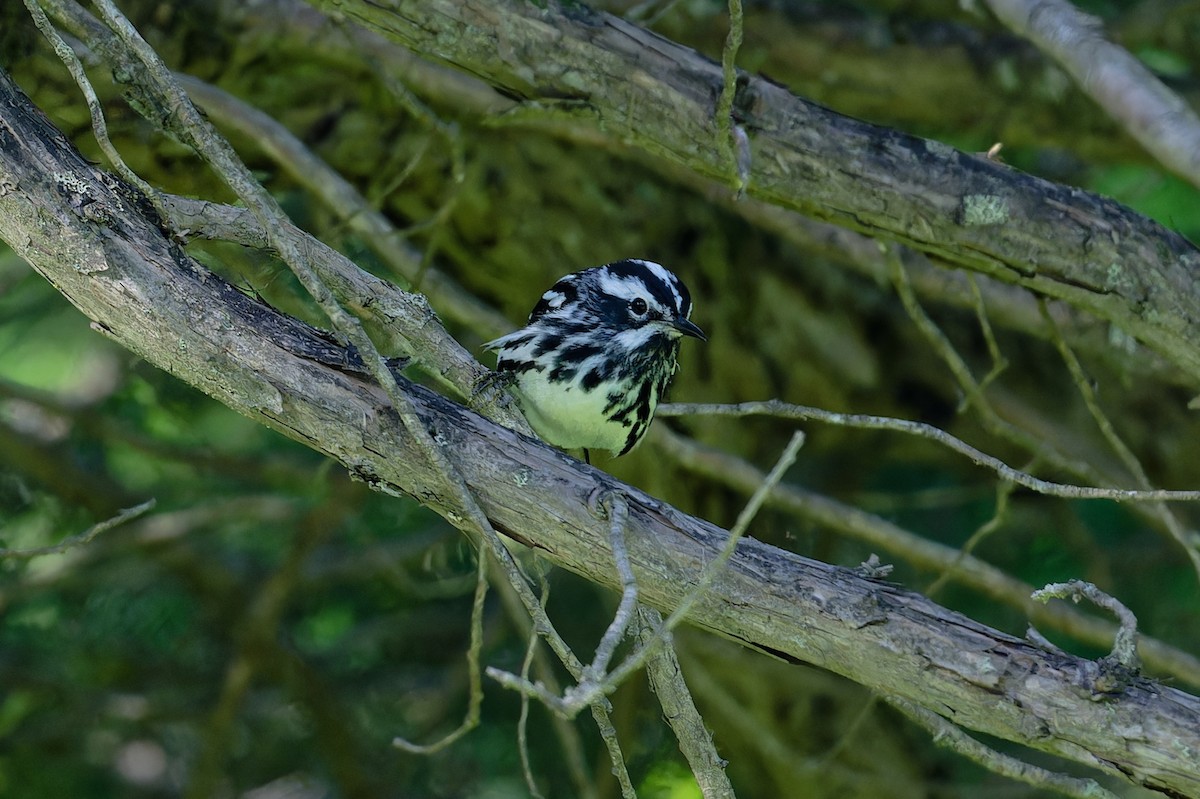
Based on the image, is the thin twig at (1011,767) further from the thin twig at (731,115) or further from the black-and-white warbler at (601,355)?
the thin twig at (731,115)

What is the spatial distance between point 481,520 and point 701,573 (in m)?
0.44

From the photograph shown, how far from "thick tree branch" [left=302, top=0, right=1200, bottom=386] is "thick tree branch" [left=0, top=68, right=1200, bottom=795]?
110cm

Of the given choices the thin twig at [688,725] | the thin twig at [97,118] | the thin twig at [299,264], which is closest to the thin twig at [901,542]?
the thin twig at [688,725]

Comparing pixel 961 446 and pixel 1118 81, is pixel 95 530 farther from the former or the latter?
pixel 1118 81

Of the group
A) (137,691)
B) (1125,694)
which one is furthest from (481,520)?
(137,691)

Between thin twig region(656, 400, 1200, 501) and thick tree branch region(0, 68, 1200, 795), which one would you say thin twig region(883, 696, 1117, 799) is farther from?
thin twig region(656, 400, 1200, 501)

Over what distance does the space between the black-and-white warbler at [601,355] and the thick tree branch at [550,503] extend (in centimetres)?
90

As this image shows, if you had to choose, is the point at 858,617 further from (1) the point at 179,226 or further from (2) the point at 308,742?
(2) the point at 308,742

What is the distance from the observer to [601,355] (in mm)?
3619

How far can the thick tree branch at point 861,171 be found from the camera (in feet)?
10.8

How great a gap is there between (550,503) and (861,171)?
4.50ft

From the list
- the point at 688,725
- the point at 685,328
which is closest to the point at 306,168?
the point at 685,328

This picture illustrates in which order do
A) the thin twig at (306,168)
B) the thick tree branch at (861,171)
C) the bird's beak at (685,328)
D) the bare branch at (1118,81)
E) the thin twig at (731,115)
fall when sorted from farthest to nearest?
the thin twig at (306,168) < the bird's beak at (685,328) < the bare branch at (1118,81) < the thick tree branch at (861,171) < the thin twig at (731,115)

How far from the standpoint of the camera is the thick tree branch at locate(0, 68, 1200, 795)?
240cm
